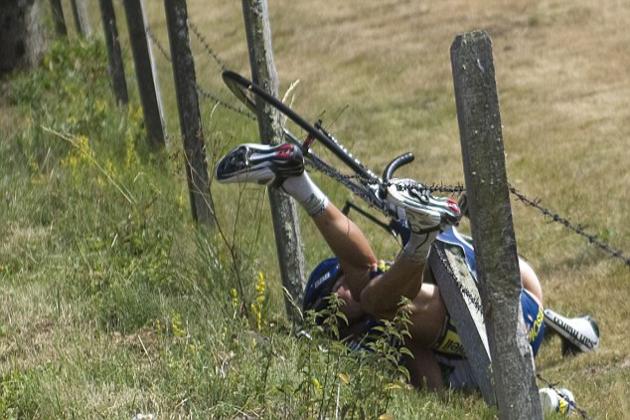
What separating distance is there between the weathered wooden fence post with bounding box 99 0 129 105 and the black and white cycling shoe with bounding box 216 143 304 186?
476cm

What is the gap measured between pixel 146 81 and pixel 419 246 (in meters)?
4.20

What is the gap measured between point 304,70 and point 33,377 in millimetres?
11017

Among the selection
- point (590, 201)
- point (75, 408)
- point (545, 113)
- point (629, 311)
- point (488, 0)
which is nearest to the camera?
point (75, 408)

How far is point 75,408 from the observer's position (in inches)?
178

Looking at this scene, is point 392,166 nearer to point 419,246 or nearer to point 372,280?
point 372,280

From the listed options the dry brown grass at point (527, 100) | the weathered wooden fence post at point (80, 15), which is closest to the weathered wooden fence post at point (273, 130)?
the dry brown grass at point (527, 100)

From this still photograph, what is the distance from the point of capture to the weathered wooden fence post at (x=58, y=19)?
14.2 metres

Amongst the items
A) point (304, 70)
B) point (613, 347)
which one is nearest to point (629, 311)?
point (613, 347)

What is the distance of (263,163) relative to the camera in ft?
19.2

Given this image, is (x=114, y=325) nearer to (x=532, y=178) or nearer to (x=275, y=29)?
(x=532, y=178)

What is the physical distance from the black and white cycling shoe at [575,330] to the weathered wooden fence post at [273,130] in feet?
4.40

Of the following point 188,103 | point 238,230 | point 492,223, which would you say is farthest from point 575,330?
point 492,223

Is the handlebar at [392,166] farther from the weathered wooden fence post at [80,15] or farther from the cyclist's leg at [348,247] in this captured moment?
the weathered wooden fence post at [80,15]

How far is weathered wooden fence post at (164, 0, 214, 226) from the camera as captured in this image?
708 centimetres
